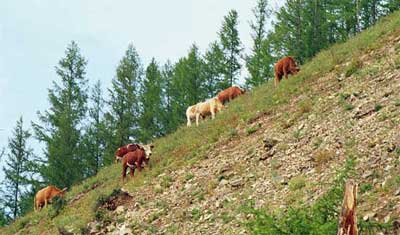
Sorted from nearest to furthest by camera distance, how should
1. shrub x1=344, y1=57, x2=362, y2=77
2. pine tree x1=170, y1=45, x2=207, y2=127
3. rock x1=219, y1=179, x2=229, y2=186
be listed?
rock x1=219, y1=179, x2=229, y2=186
shrub x1=344, y1=57, x2=362, y2=77
pine tree x1=170, y1=45, x2=207, y2=127

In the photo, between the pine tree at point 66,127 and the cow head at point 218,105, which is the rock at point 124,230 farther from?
the pine tree at point 66,127

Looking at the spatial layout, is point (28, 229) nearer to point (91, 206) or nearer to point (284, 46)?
point (91, 206)

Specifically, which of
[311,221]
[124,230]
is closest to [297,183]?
[311,221]

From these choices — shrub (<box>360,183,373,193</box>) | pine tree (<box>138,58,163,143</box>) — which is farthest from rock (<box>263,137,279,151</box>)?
pine tree (<box>138,58,163,143</box>)

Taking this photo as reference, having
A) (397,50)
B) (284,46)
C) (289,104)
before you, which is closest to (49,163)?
(284,46)

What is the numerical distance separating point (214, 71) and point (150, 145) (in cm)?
1800

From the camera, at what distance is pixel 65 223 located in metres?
20.4

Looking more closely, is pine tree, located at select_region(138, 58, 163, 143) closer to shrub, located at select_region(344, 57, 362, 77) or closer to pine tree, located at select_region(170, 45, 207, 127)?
pine tree, located at select_region(170, 45, 207, 127)

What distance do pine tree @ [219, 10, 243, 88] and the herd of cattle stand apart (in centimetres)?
1221

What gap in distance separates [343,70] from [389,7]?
17.5 meters

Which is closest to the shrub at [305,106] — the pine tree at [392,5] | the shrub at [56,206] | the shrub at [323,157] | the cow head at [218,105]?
the shrub at [323,157]

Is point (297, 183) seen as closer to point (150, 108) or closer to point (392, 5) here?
point (392, 5)

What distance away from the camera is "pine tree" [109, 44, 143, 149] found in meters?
39.8

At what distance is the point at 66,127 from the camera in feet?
130
